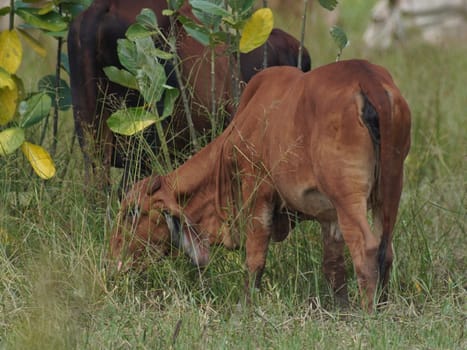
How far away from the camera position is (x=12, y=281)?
4715 millimetres

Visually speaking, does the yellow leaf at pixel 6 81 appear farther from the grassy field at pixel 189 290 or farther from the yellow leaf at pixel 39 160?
the grassy field at pixel 189 290

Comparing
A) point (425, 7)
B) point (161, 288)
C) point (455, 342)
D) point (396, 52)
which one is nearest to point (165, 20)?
point (161, 288)

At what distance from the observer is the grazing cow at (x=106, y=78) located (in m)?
5.50

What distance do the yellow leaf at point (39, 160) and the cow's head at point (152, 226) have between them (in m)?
0.50

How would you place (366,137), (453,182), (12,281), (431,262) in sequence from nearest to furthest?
(366,137) < (12,281) < (431,262) < (453,182)

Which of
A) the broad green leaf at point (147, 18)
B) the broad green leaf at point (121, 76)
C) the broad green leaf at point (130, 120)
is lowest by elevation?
the broad green leaf at point (130, 120)

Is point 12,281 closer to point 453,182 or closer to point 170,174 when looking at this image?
point 170,174

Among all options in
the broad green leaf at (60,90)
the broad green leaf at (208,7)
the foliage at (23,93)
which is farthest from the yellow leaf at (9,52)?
the broad green leaf at (208,7)

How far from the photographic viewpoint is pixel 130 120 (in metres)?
4.95

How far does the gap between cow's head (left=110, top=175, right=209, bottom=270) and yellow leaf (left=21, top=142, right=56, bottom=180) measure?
50 cm

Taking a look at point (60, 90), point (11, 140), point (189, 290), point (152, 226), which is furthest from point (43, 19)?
point (189, 290)

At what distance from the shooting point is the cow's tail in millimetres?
4016

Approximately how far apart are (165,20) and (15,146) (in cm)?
96

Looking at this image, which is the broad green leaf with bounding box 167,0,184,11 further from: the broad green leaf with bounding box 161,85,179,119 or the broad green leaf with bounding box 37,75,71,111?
the broad green leaf with bounding box 37,75,71,111
